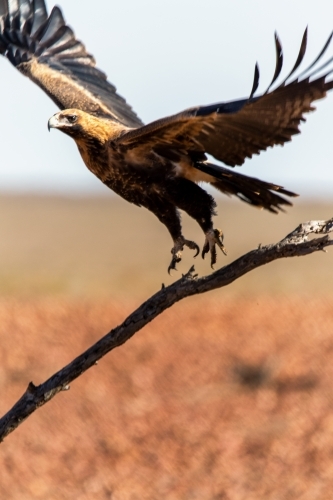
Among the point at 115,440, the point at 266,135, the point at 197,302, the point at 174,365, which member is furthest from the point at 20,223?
the point at 266,135

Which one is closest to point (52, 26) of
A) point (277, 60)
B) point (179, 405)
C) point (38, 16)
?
point (38, 16)

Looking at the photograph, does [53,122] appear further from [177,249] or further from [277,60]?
[277,60]

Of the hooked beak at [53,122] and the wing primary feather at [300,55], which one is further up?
the hooked beak at [53,122]

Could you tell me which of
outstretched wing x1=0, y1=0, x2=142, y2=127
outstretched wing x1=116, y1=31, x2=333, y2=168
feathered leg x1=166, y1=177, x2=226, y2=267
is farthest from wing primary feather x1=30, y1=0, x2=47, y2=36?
feathered leg x1=166, y1=177, x2=226, y2=267

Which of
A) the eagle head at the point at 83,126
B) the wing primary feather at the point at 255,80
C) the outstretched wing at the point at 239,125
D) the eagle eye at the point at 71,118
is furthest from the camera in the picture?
Result: the eagle eye at the point at 71,118

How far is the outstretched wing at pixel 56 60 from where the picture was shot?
32.9 ft

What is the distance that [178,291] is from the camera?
7699 millimetres

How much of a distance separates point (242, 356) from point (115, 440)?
3.56m

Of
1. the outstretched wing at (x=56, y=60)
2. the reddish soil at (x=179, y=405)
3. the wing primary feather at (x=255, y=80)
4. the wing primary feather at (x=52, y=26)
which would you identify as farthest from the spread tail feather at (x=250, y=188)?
the reddish soil at (x=179, y=405)

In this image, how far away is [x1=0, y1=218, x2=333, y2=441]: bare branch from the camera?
24.8 feet

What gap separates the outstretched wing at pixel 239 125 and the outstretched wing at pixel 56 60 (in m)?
1.63

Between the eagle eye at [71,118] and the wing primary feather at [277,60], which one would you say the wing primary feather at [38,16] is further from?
the wing primary feather at [277,60]

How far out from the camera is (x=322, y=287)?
22.4m

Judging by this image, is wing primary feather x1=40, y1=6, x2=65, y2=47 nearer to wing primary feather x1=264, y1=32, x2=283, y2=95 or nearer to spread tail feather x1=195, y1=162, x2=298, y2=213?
spread tail feather x1=195, y1=162, x2=298, y2=213
